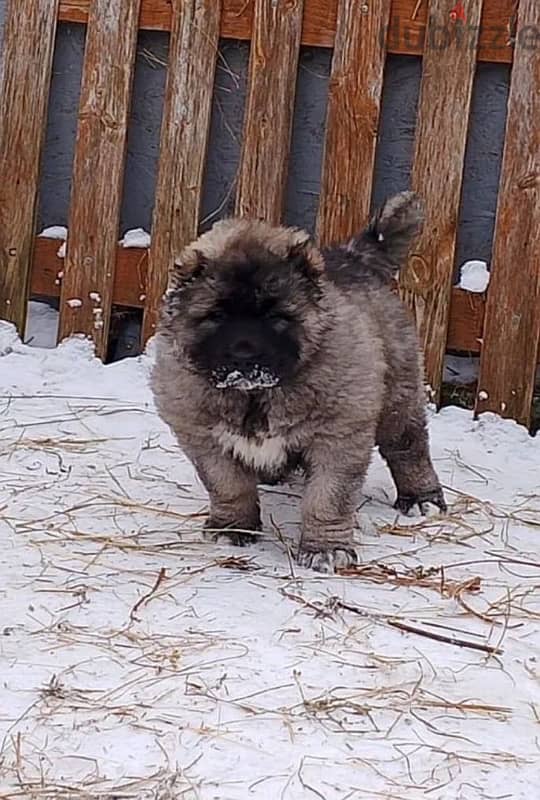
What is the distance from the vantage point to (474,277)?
505 centimetres

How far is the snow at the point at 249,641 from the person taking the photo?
2.46 m

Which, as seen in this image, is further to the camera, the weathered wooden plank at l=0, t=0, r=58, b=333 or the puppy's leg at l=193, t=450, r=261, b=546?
the weathered wooden plank at l=0, t=0, r=58, b=333

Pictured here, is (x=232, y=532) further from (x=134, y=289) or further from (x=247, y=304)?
(x=134, y=289)

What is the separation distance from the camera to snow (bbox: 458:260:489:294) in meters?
5.03

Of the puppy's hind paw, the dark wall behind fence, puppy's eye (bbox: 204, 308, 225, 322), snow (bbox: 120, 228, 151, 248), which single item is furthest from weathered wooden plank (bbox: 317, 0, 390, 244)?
puppy's eye (bbox: 204, 308, 225, 322)

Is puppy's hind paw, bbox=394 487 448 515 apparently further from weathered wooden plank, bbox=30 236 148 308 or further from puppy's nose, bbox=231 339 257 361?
weathered wooden plank, bbox=30 236 148 308

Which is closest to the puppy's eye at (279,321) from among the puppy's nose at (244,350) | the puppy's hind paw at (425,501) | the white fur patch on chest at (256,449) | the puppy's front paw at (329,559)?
the puppy's nose at (244,350)

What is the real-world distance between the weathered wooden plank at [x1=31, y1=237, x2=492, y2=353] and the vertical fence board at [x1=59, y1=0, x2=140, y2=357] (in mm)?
50

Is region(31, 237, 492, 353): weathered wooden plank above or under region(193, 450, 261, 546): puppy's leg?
above

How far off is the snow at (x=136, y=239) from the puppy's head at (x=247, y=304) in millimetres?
1760

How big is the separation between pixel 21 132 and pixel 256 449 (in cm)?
228

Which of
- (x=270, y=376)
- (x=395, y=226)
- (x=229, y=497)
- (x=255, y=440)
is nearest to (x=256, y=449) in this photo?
(x=255, y=440)

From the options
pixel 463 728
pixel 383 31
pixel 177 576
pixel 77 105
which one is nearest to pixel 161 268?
pixel 77 105

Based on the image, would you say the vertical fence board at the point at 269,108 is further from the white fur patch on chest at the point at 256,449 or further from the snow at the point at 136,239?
A: the white fur patch on chest at the point at 256,449
